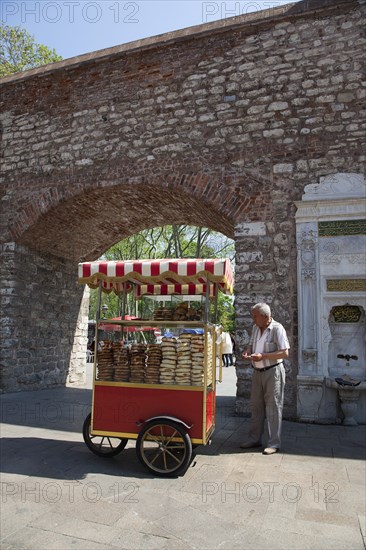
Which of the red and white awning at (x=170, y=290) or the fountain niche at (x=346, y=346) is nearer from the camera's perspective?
the red and white awning at (x=170, y=290)

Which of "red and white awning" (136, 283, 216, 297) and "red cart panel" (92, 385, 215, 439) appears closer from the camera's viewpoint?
"red cart panel" (92, 385, 215, 439)

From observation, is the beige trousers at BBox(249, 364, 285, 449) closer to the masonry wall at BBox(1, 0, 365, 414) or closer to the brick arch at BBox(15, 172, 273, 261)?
the masonry wall at BBox(1, 0, 365, 414)

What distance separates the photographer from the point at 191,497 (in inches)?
133

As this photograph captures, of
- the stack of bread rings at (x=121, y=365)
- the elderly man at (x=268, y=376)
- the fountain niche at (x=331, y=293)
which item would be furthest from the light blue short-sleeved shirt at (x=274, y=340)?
the fountain niche at (x=331, y=293)

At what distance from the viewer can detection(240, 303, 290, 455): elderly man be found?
460cm

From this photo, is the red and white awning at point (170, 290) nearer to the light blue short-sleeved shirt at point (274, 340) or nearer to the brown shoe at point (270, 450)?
the light blue short-sleeved shirt at point (274, 340)

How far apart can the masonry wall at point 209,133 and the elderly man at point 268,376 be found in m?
1.68

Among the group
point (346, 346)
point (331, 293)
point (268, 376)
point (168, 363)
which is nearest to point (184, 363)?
point (168, 363)

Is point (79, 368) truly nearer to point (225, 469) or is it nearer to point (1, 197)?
point (1, 197)

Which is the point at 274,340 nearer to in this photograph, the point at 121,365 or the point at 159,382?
the point at 159,382

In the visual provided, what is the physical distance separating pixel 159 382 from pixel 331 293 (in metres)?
3.37

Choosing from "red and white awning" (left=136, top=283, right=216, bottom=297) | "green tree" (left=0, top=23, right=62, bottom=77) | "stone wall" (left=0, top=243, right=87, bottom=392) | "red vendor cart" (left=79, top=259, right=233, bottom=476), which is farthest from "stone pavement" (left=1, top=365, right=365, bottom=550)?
"green tree" (left=0, top=23, right=62, bottom=77)

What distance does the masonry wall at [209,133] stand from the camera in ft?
22.2

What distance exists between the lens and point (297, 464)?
4.20 m
